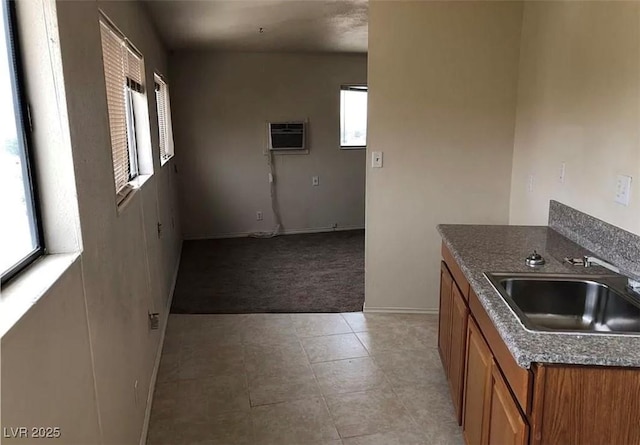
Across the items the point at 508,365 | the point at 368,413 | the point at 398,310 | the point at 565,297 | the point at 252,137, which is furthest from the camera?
the point at 252,137

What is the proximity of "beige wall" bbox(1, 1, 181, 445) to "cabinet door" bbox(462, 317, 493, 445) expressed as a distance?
1.29 meters

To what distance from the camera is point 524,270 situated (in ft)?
6.48

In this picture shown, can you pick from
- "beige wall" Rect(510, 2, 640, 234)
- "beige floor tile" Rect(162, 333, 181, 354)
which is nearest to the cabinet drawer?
"beige wall" Rect(510, 2, 640, 234)

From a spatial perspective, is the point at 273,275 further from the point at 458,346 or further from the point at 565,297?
the point at 565,297

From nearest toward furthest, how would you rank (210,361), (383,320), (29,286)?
(29,286) → (210,361) → (383,320)

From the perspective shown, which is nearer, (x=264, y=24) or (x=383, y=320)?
(x=383, y=320)

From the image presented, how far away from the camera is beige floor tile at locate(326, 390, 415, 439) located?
2398 millimetres

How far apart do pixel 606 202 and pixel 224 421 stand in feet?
6.82

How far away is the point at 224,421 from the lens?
2.46m

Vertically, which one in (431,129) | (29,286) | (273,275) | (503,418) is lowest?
(273,275)

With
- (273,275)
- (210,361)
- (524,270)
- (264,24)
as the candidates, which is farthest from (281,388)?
(264,24)

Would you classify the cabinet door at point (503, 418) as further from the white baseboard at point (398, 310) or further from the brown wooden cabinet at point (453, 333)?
the white baseboard at point (398, 310)

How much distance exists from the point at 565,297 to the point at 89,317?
66.6 inches

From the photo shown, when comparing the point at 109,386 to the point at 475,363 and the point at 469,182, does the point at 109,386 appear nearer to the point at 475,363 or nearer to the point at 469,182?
the point at 475,363
